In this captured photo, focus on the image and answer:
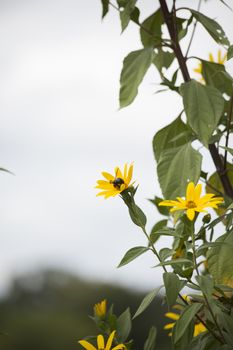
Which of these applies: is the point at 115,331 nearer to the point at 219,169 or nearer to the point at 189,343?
the point at 189,343

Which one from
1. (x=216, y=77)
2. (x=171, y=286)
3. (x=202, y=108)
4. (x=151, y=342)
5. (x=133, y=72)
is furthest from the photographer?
(x=216, y=77)

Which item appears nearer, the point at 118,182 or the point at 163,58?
the point at 118,182

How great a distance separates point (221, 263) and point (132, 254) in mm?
217

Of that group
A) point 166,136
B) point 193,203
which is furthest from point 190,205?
point 166,136

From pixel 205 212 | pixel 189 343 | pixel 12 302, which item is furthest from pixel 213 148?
pixel 12 302

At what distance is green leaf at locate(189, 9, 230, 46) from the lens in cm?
172

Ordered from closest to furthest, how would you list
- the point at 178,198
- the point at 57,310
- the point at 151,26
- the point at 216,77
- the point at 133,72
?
the point at 178,198, the point at 133,72, the point at 216,77, the point at 151,26, the point at 57,310

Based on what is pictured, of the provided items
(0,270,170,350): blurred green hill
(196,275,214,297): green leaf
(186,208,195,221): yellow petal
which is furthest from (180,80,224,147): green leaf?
(0,270,170,350): blurred green hill

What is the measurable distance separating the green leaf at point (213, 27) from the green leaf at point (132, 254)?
1.90 ft

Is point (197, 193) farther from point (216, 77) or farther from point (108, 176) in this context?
point (216, 77)

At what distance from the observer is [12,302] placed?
26938mm

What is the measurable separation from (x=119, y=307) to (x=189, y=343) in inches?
909

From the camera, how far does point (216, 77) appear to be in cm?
190

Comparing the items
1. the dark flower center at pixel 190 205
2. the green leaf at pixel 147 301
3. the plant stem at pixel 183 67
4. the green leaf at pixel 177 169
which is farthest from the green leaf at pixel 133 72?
the green leaf at pixel 147 301
